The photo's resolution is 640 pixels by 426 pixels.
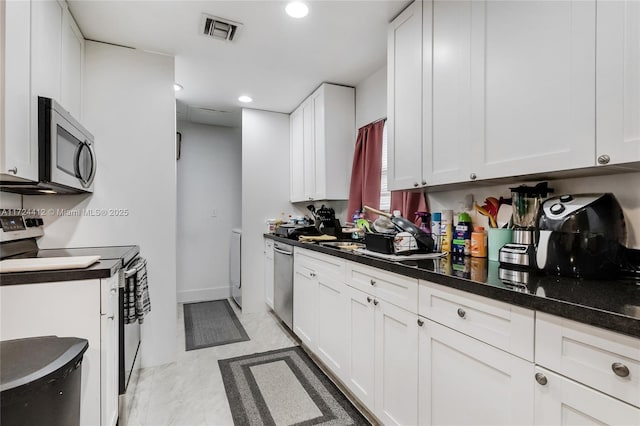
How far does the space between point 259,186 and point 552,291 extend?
3186mm

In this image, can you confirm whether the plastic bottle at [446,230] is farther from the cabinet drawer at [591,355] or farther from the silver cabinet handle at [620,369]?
the silver cabinet handle at [620,369]

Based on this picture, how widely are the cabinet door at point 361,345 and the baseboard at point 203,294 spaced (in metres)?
2.92

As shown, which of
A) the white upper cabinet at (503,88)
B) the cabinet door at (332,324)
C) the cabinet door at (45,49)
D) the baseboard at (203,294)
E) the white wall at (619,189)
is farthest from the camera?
the baseboard at (203,294)

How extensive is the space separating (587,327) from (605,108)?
74 centimetres

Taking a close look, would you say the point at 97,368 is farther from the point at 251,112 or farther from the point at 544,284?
the point at 251,112

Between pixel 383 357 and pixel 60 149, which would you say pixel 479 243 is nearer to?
pixel 383 357

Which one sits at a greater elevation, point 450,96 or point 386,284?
point 450,96

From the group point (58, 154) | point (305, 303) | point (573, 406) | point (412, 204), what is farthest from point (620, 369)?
point (58, 154)

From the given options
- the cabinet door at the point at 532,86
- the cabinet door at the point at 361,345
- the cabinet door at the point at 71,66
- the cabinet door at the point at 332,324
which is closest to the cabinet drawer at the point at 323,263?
the cabinet door at the point at 332,324

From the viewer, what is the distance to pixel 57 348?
1.00 m

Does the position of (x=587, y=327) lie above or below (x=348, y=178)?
below

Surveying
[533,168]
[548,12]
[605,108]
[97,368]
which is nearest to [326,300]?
[97,368]

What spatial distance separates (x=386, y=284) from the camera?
5.03 feet

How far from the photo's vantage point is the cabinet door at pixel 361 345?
5.36ft
